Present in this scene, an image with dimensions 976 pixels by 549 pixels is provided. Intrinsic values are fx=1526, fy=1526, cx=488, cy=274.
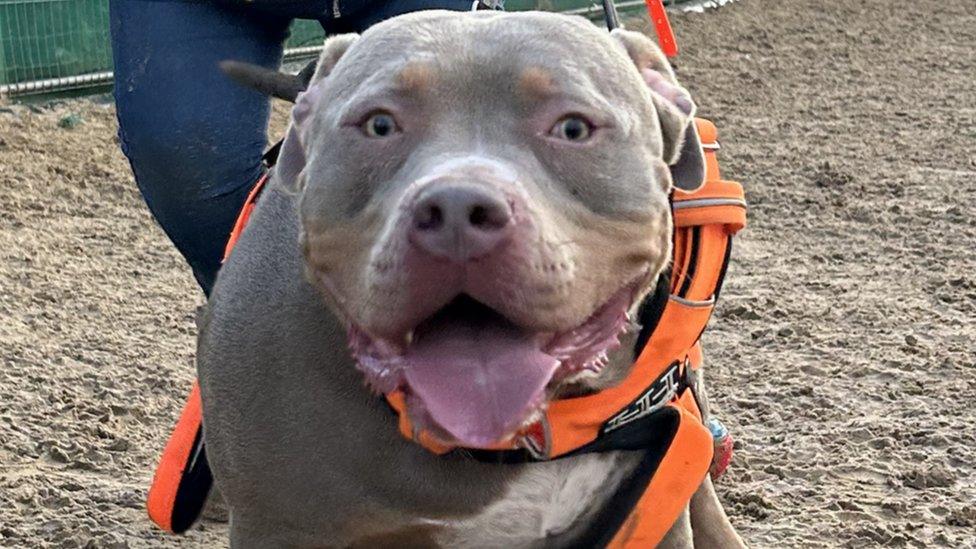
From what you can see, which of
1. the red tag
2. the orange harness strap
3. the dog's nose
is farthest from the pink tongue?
the red tag

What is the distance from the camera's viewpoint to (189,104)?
10.3 feet

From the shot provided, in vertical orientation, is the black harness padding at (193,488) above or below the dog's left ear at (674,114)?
below

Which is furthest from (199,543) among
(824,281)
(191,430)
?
(824,281)

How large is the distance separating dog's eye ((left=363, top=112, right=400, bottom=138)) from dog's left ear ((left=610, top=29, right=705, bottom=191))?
436 mm

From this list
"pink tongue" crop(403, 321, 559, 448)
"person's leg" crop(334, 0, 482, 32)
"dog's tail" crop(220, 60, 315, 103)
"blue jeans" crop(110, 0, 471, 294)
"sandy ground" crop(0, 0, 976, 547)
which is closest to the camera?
"pink tongue" crop(403, 321, 559, 448)

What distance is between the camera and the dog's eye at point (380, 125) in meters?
2.22

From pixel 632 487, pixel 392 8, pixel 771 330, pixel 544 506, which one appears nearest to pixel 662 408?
pixel 632 487

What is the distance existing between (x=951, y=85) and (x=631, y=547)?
6793 millimetres

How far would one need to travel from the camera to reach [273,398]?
96.3 inches

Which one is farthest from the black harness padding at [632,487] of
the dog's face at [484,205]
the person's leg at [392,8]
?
the person's leg at [392,8]

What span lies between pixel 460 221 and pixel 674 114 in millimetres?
590

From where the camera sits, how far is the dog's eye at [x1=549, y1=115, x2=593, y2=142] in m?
2.20

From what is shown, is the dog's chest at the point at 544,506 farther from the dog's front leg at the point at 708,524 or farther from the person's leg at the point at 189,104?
the person's leg at the point at 189,104

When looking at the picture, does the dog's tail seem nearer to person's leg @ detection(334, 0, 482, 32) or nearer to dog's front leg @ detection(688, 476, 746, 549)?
person's leg @ detection(334, 0, 482, 32)
